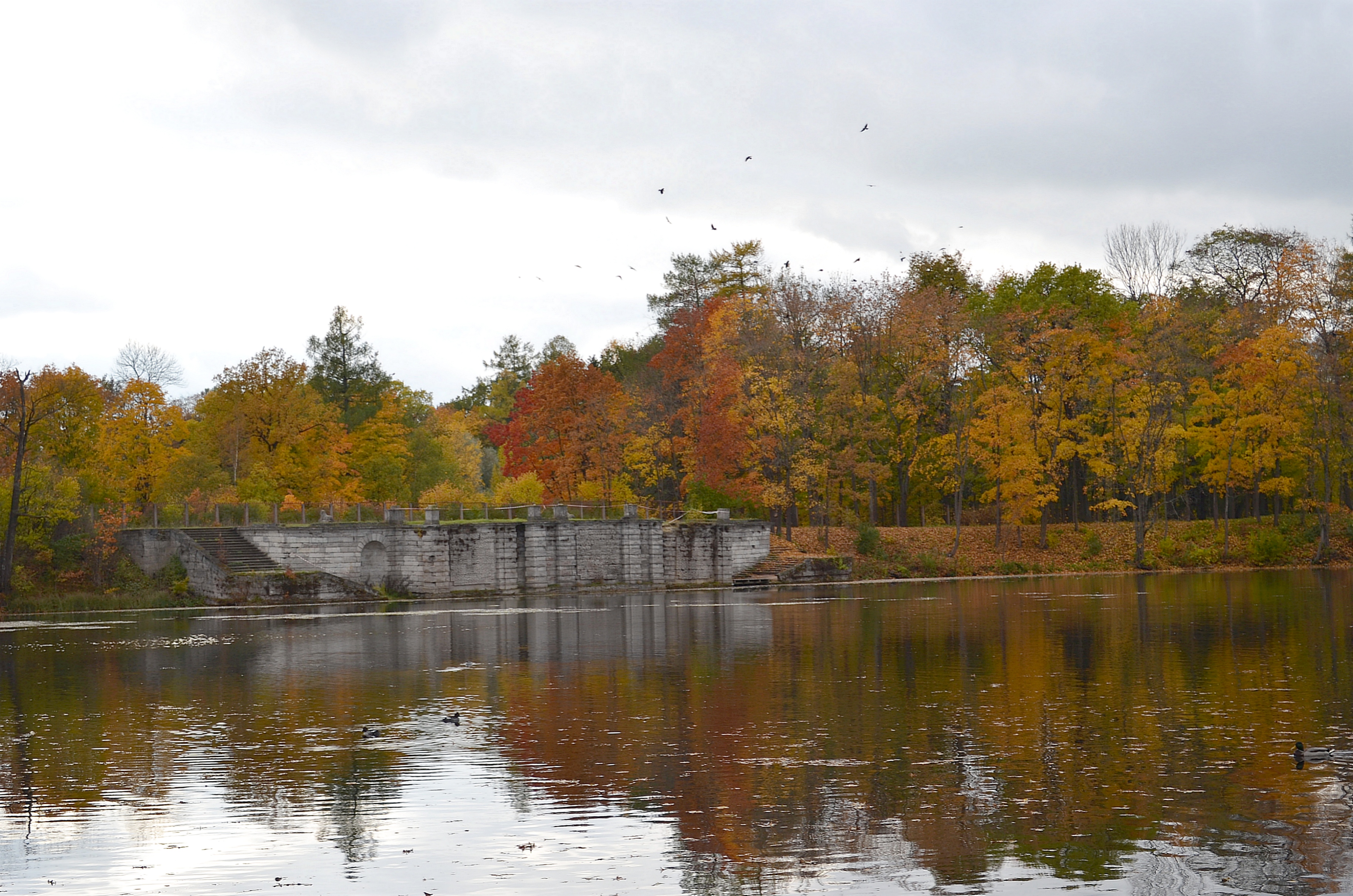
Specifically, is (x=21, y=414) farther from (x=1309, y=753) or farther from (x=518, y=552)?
(x=1309, y=753)

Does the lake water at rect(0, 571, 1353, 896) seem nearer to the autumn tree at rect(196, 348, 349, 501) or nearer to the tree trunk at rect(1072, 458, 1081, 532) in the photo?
the autumn tree at rect(196, 348, 349, 501)

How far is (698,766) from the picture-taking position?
50.7ft

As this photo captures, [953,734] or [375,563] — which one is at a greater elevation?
[375,563]

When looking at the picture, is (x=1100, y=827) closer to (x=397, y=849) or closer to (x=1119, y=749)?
(x=1119, y=749)

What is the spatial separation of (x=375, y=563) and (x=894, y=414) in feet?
92.9

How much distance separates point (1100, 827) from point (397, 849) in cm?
678

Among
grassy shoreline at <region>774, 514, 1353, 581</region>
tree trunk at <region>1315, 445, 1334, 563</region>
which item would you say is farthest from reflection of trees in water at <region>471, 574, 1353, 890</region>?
tree trunk at <region>1315, 445, 1334, 563</region>

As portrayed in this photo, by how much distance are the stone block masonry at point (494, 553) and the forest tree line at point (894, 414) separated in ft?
10.0

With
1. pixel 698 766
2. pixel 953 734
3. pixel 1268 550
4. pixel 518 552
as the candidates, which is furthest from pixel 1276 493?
pixel 698 766

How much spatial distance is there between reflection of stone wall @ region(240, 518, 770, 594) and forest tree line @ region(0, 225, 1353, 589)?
11.1 ft

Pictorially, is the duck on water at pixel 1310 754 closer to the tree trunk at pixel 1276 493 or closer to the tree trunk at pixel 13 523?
the tree trunk at pixel 13 523

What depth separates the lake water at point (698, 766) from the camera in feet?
36.3

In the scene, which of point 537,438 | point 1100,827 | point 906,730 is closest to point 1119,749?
point 906,730

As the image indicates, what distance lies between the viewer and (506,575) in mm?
56156
